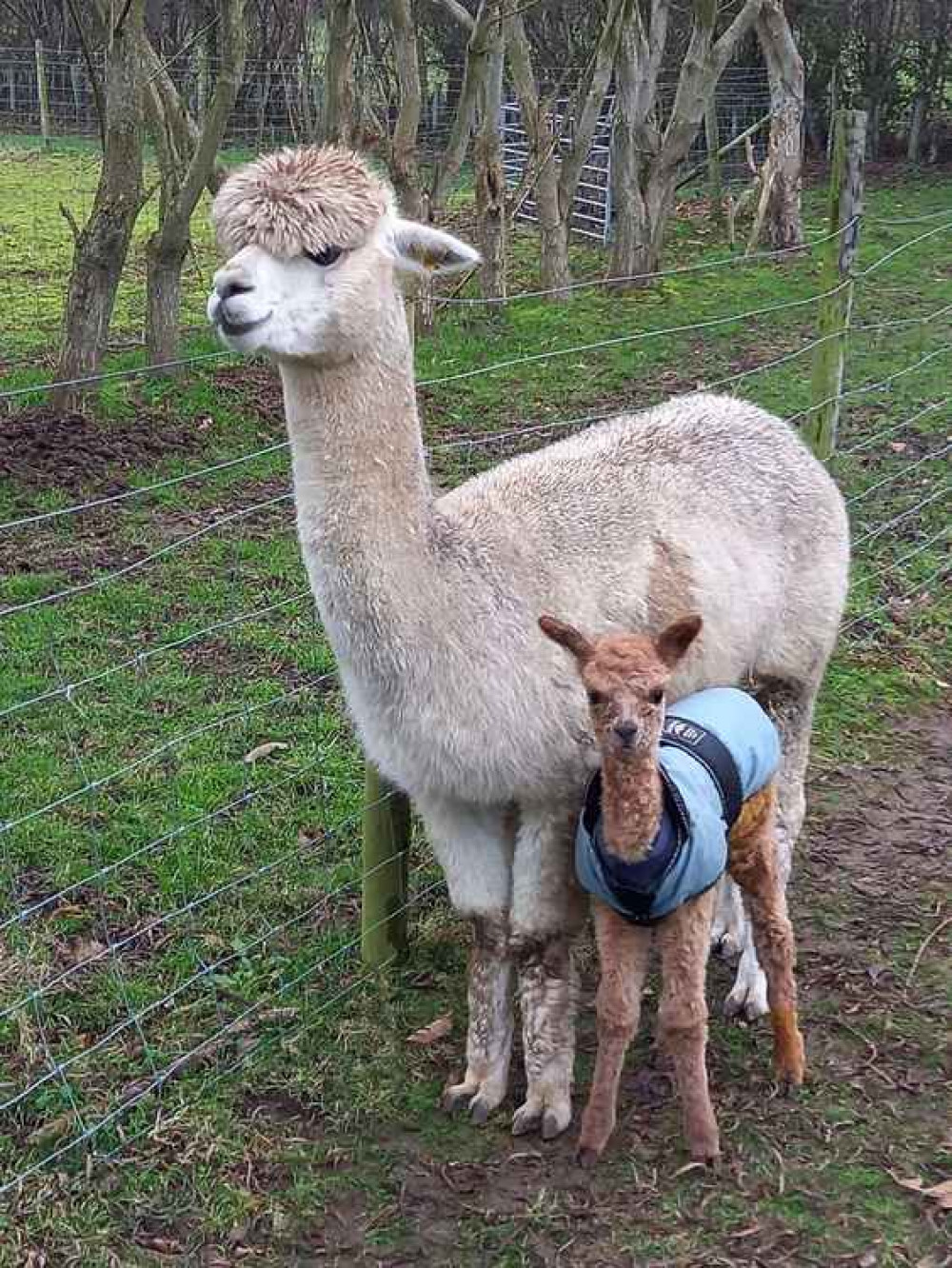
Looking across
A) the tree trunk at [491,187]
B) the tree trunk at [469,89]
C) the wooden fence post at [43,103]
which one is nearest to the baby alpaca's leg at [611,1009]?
the tree trunk at [469,89]

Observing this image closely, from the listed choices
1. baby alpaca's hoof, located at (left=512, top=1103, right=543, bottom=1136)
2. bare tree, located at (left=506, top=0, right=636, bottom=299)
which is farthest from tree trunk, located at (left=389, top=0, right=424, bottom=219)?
baby alpaca's hoof, located at (left=512, top=1103, right=543, bottom=1136)

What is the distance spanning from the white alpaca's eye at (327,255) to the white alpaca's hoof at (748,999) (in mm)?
2013

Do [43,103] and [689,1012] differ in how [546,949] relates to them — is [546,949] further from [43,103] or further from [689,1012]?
[43,103]

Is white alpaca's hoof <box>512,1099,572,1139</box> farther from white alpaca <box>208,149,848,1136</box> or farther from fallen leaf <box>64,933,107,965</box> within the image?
fallen leaf <box>64,933,107,965</box>

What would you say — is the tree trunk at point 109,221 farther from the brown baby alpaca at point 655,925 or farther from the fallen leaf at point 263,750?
the brown baby alpaca at point 655,925

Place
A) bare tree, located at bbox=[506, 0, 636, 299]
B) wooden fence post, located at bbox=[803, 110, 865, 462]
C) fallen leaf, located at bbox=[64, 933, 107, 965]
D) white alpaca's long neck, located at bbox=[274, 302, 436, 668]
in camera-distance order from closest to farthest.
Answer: white alpaca's long neck, located at bbox=[274, 302, 436, 668]
fallen leaf, located at bbox=[64, 933, 107, 965]
wooden fence post, located at bbox=[803, 110, 865, 462]
bare tree, located at bbox=[506, 0, 636, 299]

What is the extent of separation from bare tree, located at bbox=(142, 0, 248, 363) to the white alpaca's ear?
5201 millimetres

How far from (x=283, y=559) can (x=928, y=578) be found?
107 inches

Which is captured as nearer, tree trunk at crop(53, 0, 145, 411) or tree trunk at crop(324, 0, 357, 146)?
tree trunk at crop(53, 0, 145, 411)

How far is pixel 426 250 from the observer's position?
3094mm

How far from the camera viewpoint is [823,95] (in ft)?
64.1

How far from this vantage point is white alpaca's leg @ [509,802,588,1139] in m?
3.22

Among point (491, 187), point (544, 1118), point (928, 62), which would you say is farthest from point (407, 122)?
point (928, 62)

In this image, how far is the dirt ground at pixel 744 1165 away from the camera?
2.94 m
